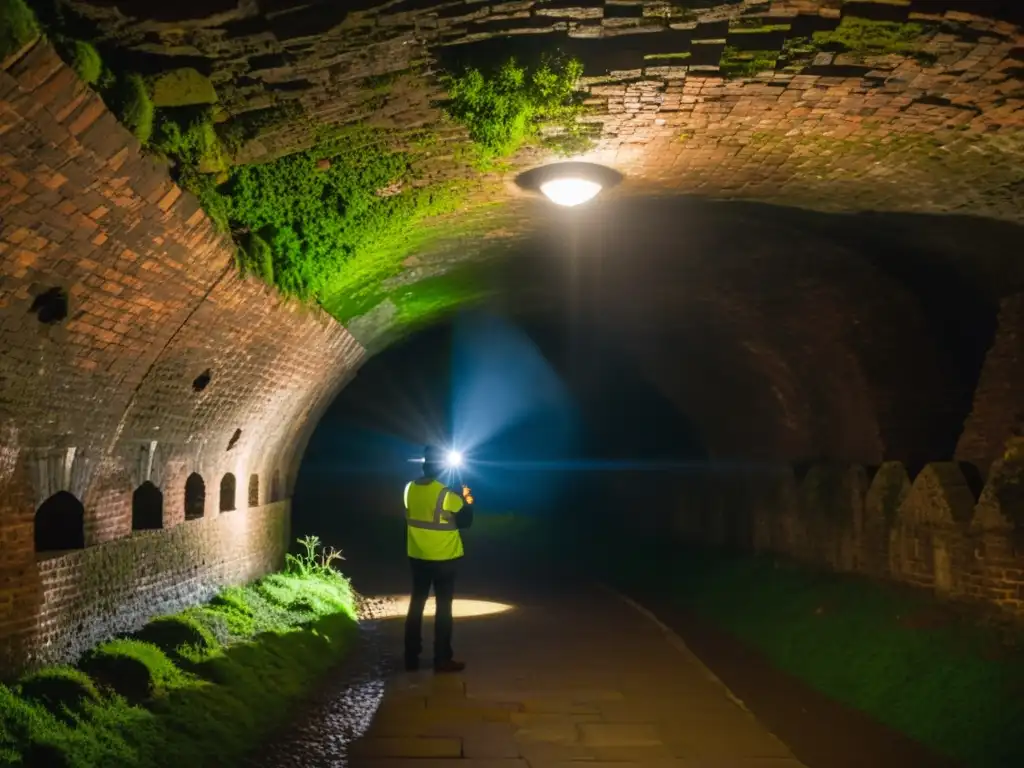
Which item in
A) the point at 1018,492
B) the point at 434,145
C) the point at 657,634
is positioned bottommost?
the point at 657,634

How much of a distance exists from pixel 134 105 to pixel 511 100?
2.30 m

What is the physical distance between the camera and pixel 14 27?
4.07 m

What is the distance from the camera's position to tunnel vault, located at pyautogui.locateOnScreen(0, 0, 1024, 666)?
17.3ft

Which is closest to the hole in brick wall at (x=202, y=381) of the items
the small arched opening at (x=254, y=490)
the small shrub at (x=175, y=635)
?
the small shrub at (x=175, y=635)

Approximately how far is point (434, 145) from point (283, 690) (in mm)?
4617

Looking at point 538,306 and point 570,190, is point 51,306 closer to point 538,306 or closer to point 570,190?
point 570,190

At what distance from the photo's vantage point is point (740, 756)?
676 centimetres

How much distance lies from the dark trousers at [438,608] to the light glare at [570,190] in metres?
3.61

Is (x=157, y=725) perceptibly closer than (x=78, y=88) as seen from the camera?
No

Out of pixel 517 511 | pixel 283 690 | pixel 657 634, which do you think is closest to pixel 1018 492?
pixel 657 634

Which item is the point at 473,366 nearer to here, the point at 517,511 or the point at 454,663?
the point at 517,511

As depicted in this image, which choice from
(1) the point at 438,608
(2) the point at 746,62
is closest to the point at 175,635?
(1) the point at 438,608

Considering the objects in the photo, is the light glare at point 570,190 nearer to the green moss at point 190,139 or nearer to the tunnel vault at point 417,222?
the tunnel vault at point 417,222

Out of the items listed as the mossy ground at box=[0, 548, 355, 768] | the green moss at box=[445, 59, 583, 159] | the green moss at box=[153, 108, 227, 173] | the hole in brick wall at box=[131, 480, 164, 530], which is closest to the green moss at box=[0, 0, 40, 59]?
the green moss at box=[153, 108, 227, 173]
